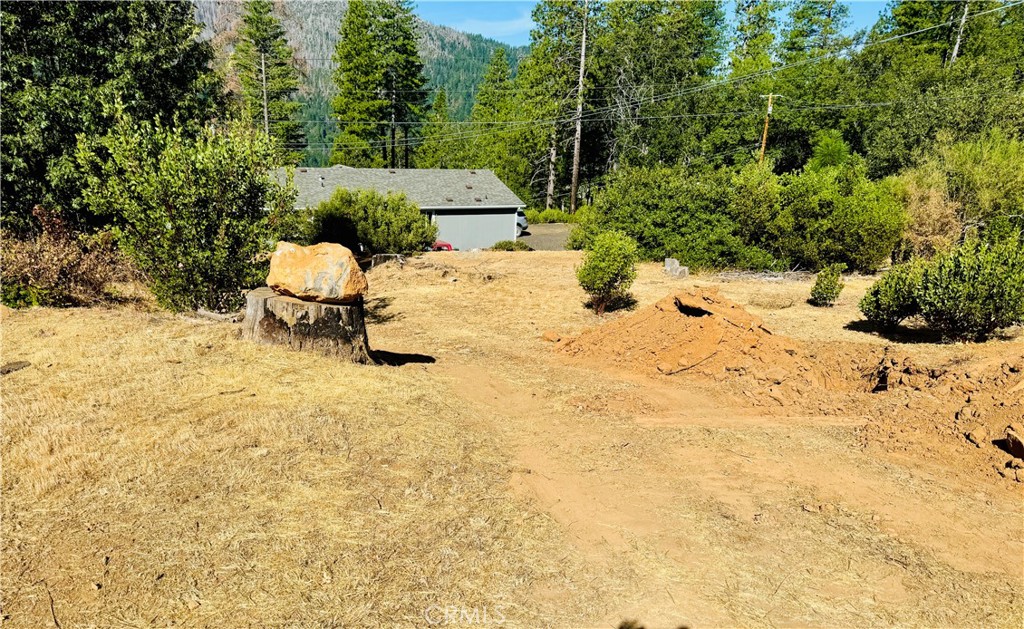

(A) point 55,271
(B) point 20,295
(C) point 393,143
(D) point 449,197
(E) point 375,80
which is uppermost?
(E) point 375,80

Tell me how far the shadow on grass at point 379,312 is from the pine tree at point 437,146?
147 feet

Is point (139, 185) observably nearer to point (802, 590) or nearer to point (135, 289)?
point (135, 289)

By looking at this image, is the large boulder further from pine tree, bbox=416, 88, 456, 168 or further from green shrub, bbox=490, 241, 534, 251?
pine tree, bbox=416, 88, 456, 168

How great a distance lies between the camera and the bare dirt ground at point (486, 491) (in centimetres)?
378

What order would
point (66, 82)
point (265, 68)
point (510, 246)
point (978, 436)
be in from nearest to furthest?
point (978, 436) → point (66, 82) → point (510, 246) → point (265, 68)

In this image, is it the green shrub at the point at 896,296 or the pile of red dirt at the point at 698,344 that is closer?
the pile of red dirt at the point at 698,344

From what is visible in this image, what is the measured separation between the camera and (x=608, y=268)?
14.3 metres

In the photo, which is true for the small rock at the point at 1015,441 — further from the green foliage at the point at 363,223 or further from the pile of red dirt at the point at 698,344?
the green foliage at the point at 363,223

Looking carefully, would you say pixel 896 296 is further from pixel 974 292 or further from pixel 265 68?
pixel 265 68

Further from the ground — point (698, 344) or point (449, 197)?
point (449, 197)

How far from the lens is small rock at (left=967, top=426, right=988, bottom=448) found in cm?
624

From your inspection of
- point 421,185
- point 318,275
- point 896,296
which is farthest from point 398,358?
point 421,185

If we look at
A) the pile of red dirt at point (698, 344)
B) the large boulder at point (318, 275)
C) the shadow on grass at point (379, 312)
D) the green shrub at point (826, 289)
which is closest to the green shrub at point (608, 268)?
the pile of red dirt at point (698, 344)

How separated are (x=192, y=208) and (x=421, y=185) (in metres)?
29.7
